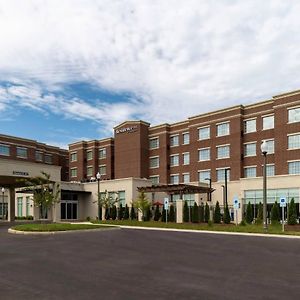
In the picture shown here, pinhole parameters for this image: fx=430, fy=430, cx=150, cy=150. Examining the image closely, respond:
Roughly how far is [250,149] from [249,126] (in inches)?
127

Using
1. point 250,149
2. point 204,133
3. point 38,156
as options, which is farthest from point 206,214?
point 38,156

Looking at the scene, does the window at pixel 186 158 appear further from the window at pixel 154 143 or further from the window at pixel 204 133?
the window at pixel 154 143

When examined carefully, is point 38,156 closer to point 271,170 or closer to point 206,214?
point 271,170

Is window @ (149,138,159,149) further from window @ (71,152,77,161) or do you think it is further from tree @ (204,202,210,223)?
tree @ (204,202,210,223)

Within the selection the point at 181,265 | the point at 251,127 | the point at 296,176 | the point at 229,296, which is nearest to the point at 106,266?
the point at 181,265

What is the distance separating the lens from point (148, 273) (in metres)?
10.7

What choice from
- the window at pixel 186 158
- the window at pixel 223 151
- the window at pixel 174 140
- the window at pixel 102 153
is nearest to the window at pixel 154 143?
the window at pixel 174 140

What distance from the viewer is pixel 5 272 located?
1088 cm

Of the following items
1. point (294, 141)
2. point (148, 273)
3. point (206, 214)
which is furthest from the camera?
point (294, 141)

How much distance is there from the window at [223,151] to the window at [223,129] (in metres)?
2.02

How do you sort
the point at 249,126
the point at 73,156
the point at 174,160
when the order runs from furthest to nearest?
the point at 73,156, the point at 174,160, the point at 249,126

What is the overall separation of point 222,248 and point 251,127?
44949 millimetres

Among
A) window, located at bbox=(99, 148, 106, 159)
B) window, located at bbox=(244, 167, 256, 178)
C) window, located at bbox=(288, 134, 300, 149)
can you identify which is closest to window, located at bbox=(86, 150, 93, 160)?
window, located at bbox=(99, 148, 106, 159)

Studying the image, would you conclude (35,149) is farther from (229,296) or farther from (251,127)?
(229,296)
